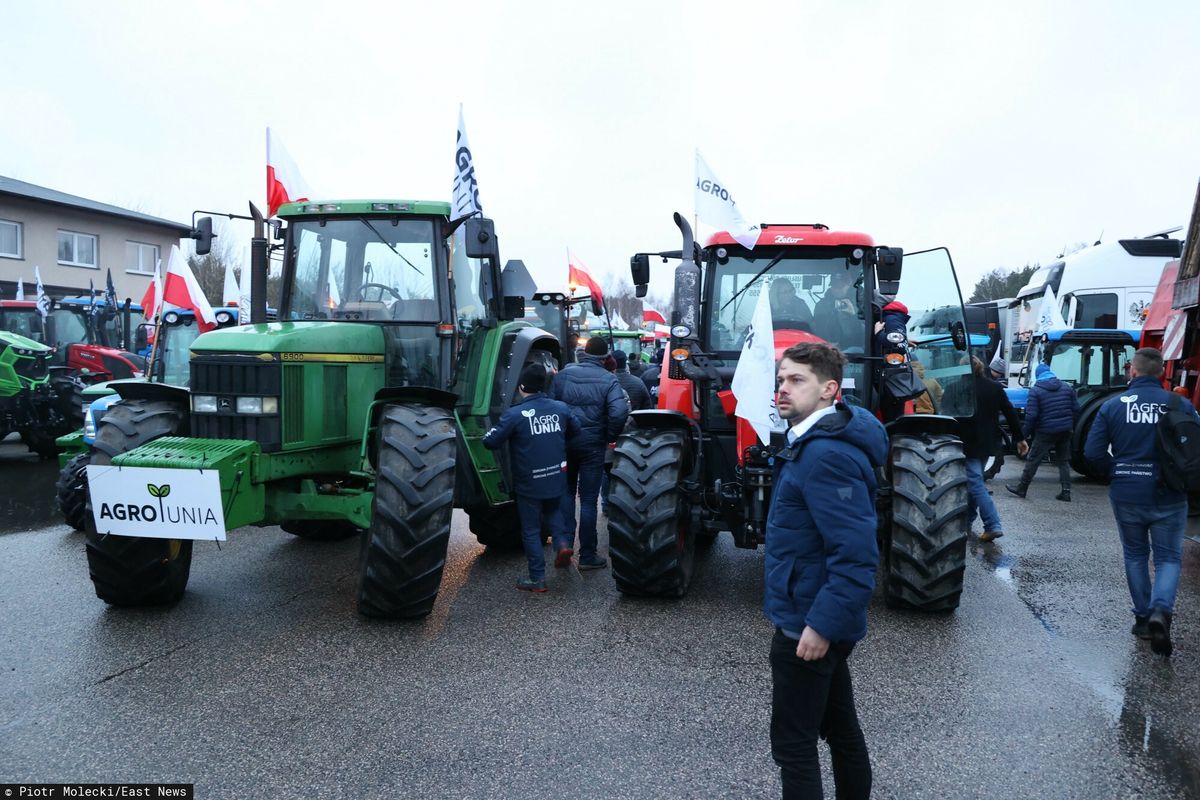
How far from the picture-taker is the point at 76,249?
103 ft

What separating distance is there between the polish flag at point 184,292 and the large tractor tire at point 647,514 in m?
6.06

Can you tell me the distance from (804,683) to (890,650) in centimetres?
261

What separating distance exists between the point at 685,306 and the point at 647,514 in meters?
1.38

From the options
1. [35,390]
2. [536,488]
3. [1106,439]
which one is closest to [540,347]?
[536,488]

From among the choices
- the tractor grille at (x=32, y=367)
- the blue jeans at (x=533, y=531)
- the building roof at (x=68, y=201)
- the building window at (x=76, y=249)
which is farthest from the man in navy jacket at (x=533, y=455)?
the building window at (x=76, y=249)

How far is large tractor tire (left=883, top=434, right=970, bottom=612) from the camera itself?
219 inches

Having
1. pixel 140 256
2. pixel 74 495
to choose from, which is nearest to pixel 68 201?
pixel 140 256

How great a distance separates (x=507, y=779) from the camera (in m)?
3.65

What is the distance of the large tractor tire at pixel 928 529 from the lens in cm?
557

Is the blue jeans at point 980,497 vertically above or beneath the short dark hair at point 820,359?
beneath

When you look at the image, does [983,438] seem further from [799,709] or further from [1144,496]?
[799,709]

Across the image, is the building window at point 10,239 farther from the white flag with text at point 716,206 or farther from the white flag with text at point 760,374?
the white flag with text at point 760,374

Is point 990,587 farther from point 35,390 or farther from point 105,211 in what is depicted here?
point 105,211

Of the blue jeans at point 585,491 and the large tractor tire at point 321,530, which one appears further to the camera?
the large tractor tire at point 321,530
